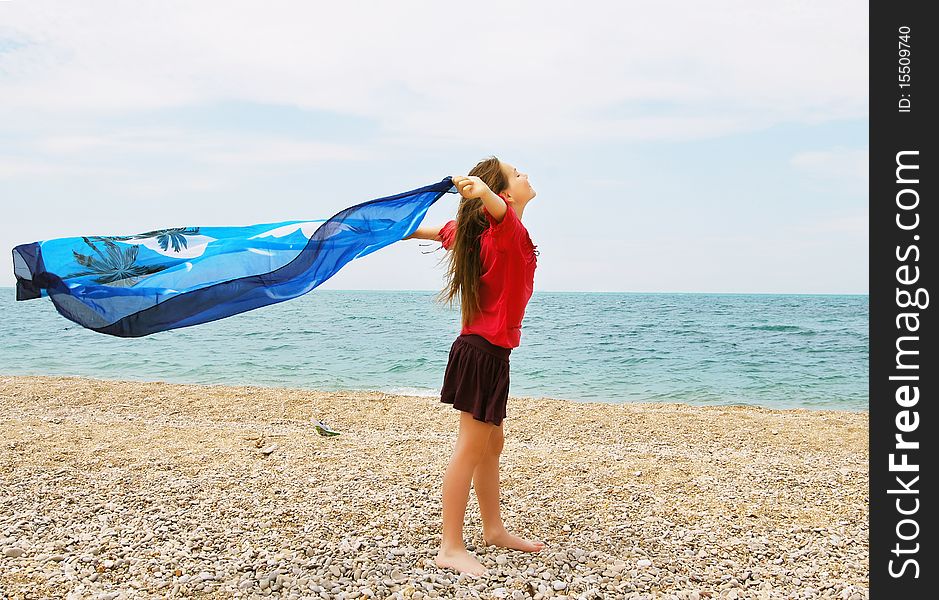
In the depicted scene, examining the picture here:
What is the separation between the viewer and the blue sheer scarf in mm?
4086

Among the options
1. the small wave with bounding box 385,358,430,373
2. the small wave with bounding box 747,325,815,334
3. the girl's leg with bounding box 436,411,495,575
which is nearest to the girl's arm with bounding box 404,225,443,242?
the girl's leg with bounding box 436,411,495,575

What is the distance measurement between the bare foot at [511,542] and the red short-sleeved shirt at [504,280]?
3.72 feet

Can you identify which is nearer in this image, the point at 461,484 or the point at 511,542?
the point at 461,484

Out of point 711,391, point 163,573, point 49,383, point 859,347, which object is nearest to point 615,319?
point 859,347

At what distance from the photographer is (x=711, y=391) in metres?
14.1

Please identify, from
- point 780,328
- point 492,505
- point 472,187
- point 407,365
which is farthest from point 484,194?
point 780,328

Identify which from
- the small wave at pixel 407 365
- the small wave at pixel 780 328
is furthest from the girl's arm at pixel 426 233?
the small wave at pixel 780 328

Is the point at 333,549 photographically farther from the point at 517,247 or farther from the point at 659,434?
the point at 659,434

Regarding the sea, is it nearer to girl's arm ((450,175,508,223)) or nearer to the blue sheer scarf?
the blue sheer scarf

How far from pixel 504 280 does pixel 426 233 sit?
0.79 meters

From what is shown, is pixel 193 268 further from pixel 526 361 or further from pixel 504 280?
pixel 526 361

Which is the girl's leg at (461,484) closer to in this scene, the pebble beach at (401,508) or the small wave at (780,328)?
the pebble beach at (401,508)

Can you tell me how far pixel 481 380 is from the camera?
3.67 metres
